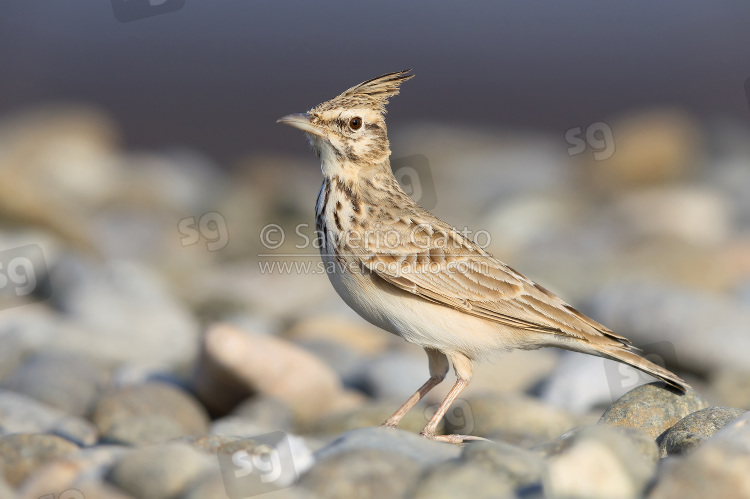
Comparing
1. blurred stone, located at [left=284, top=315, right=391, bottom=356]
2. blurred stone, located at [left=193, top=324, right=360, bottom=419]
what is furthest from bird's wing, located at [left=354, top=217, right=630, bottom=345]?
blurred stone, located at [left=284, top=315, right=391, bottom=356]

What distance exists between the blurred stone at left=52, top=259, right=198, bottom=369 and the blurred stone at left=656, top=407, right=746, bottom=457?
5.82m

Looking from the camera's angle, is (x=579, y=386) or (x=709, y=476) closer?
(x=709, y=476)

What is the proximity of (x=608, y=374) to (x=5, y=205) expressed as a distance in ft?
28.9

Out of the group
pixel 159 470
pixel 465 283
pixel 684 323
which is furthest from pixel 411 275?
pixel 684 323

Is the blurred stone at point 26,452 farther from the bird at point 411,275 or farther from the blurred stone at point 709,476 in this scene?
the blurred stone at point 709,476

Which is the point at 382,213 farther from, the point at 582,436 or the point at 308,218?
the point at 308,218

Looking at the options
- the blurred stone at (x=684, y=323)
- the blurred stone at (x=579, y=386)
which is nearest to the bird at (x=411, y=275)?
the blurred stone at (x=579, y=386)

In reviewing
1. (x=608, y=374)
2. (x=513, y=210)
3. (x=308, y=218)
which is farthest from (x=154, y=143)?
(x=608, y=374)

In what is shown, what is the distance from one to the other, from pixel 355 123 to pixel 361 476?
2.86 metres

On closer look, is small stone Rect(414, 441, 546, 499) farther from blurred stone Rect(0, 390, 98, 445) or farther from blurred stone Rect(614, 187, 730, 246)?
blurred stone Rect(614, 187, 730, 246)

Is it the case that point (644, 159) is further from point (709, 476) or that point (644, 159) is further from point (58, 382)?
point (709, 476)

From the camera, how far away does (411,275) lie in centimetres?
561

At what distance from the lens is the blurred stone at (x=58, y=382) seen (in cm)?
744

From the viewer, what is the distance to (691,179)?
2039cm
